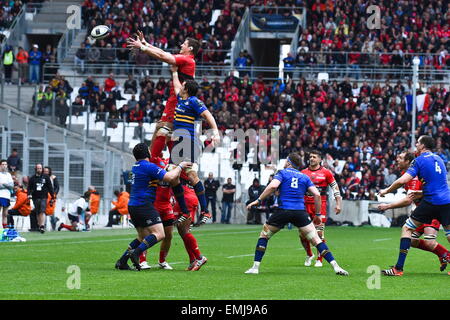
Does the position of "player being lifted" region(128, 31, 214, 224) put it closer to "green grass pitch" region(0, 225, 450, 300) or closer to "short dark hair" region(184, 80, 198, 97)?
"short dark hair" region(184, 80, 198, 97)

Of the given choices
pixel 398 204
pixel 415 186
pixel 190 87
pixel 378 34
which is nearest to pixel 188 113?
pixel 190 87

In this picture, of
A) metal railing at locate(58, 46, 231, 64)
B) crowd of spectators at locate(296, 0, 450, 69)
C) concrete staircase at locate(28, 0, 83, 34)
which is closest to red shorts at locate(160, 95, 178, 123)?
crowd of spectators at locate(296, 0, 450, 69)

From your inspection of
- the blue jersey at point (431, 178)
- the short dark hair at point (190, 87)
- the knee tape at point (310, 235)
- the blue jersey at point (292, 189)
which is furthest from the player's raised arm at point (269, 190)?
the blue jersey at point (431, 178)

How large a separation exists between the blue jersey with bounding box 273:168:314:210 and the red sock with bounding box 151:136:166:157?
2.11 meters

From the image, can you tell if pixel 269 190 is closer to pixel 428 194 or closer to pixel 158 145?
pixel 158 145

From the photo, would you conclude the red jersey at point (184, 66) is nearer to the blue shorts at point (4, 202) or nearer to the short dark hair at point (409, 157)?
the short dark hair at point (409, 157)

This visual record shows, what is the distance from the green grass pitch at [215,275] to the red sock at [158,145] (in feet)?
6.62

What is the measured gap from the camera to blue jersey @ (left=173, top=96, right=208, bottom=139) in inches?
675

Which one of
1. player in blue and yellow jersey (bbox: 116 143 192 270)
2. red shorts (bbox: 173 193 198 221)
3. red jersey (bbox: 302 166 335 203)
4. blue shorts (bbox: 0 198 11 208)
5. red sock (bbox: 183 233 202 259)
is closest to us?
player in blue and yellow jersey (bbox: 116 143 192 270)

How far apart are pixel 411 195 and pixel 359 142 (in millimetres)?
26980

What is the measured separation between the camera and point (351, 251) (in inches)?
949

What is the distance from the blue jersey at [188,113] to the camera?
17.2 m
